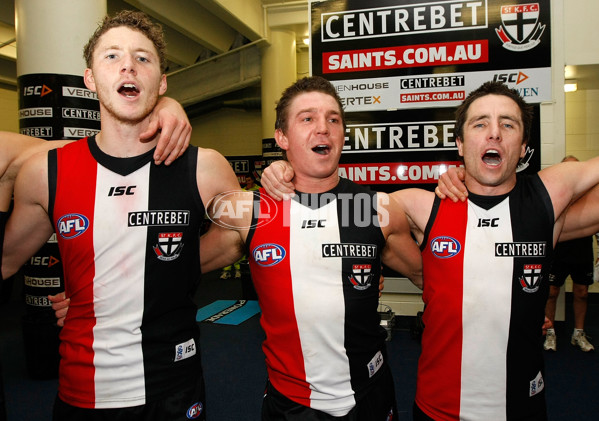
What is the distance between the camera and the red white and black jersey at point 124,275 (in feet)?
4.49

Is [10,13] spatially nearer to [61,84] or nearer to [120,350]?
[61,84]

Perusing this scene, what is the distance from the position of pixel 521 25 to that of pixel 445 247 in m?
3.43

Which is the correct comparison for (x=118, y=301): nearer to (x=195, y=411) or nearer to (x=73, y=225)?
(x=73, y=225)

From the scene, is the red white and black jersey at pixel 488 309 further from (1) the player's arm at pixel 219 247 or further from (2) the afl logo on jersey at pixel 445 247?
(1) the player's arm at pixel 219 247

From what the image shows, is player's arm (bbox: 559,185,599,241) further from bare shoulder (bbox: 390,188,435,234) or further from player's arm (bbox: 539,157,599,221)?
bare shoulder (bbox: 390,188,435,234)

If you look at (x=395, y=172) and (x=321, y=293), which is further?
(x=395, y=172)

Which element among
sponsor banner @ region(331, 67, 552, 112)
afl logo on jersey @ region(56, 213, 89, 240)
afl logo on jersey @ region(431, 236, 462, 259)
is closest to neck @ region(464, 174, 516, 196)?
afl logo on jersey @ region(431, 236, 462, 259)

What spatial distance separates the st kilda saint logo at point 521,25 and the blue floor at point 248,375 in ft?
9.56

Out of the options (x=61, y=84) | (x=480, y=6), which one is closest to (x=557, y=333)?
(x=480, y=6)

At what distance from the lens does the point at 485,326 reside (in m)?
1.55

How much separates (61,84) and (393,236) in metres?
2.90

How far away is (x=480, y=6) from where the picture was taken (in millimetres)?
4066

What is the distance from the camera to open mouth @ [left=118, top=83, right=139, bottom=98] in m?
1.45

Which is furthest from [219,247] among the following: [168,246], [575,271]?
[575,271]
